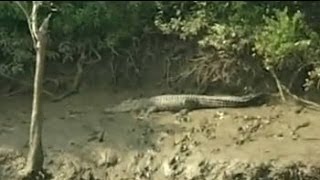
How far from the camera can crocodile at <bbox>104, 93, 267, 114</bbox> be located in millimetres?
7129

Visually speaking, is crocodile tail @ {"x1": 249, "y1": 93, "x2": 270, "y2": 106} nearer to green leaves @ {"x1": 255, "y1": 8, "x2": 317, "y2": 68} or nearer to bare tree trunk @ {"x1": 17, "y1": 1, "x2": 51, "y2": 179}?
green leaves @ {"x1": 255, "y1": 8, "x2": 317, "y2": 68}

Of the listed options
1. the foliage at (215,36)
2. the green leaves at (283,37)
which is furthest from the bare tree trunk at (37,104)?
the green leaves at (283,37)

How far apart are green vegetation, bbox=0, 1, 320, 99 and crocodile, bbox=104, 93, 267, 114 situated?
0.31 metres

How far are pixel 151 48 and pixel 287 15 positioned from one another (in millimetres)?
1717

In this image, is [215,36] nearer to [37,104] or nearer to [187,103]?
[187,103]

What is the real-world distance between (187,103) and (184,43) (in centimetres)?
87

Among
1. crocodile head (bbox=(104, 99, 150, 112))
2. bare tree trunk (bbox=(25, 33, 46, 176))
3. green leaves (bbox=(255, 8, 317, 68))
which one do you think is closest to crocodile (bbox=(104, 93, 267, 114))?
crocodile head (bbox=(104, 99, 150, 112))

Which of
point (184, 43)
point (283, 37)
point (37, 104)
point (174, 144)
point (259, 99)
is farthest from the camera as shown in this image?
point (184, 43)

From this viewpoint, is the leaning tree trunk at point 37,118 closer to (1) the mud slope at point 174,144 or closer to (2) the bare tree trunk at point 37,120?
(2) the bare tree trunk at point 37,120

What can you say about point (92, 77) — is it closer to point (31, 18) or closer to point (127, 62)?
point (127, 62)

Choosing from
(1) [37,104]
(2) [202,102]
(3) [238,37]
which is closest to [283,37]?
(3) [238,37]

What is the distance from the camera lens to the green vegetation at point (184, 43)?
22.4 ft

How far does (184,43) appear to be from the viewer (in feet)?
25.4

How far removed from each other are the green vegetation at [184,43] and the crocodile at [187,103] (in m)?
0.31
